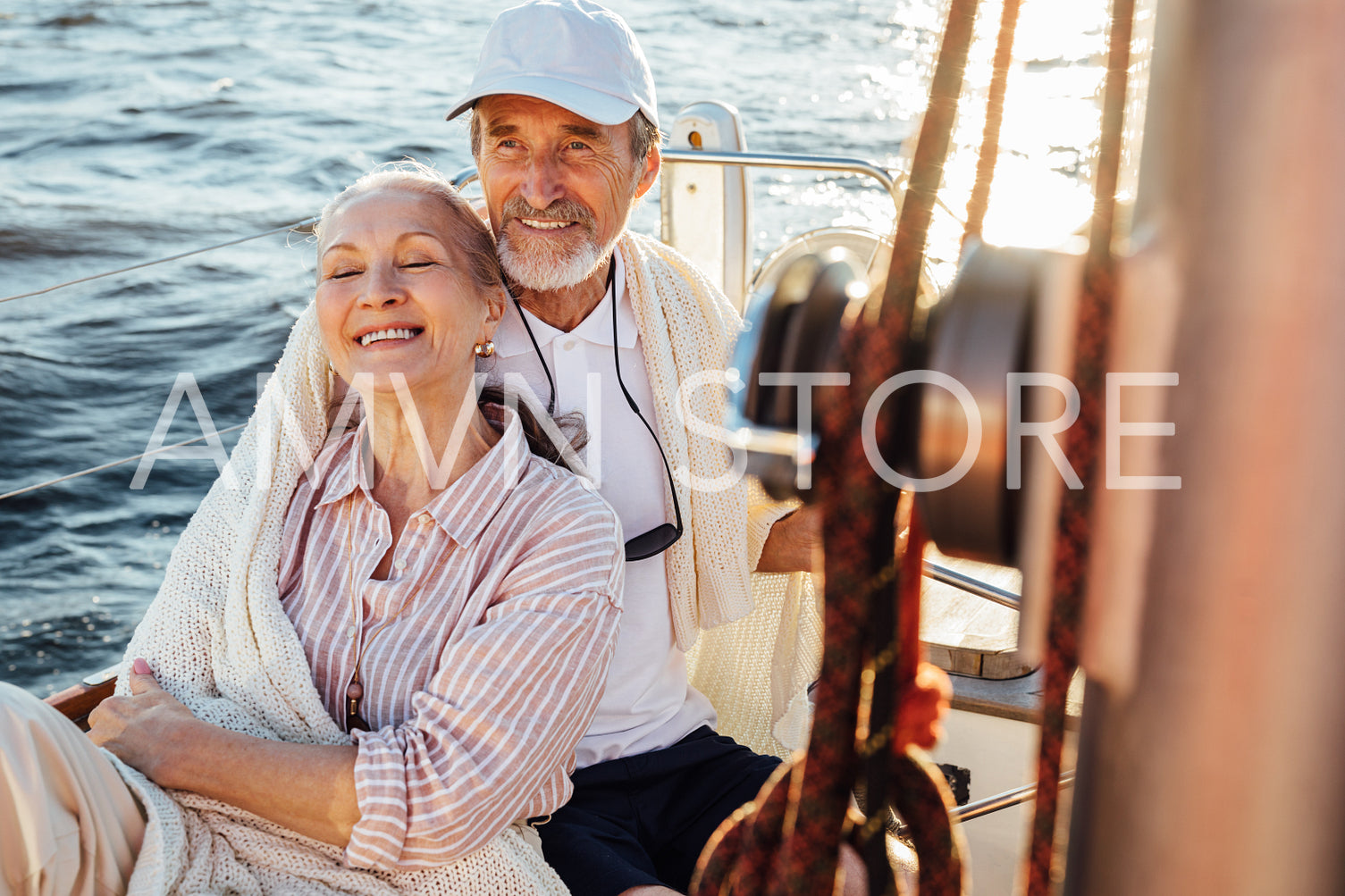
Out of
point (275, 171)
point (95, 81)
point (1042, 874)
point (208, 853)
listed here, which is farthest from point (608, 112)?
point (95, 81)

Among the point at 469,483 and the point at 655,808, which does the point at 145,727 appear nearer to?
the point at 469,483

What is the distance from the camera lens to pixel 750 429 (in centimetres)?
52

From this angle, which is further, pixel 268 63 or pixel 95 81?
pixel 268 63

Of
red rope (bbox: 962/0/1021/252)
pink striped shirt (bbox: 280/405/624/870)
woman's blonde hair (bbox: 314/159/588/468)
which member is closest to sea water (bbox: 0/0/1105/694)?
red rope (bbox: 962/0/1021/252)

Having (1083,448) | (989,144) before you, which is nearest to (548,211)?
(989,144)

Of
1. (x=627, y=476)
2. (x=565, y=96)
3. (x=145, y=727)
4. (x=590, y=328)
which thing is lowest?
(x=145, y=727)

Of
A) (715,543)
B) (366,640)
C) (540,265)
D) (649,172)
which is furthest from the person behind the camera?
(649,172)

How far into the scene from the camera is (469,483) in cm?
151

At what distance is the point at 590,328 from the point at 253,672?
0.71 m

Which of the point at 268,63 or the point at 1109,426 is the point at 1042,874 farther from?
the point at 268,63

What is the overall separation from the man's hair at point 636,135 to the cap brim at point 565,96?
0.05m

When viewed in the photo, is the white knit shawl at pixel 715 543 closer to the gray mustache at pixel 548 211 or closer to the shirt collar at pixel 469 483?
the gray mustache at pixel 548 211

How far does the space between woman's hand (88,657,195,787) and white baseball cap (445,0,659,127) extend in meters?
0.93

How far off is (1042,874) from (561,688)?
0.94 metres
